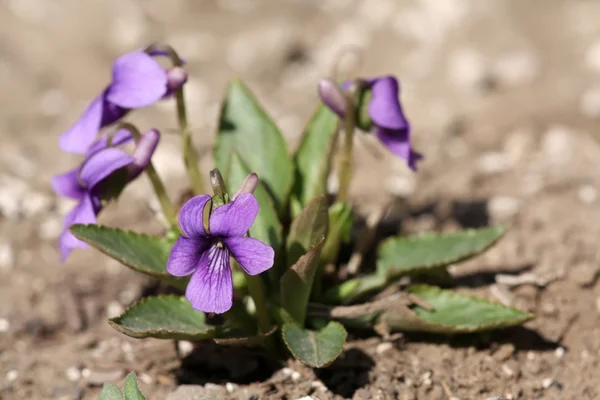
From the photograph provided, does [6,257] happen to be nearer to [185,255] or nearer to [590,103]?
[185,255]

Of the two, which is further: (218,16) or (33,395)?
(218,16)

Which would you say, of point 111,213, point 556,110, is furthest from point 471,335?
point 556,110

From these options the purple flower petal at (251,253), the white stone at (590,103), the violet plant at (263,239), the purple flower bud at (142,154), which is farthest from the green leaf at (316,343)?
the white stone at (590,103)

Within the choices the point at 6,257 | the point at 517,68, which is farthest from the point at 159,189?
the point at 517,68

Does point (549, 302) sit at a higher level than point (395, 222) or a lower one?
lower

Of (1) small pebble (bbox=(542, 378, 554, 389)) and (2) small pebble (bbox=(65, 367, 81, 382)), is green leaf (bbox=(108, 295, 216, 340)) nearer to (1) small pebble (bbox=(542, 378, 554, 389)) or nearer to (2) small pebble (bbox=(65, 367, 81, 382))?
(2) small pebble (bbox=(65, 367, 81, 382))

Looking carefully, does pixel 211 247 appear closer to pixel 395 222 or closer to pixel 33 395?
pixel 33 395

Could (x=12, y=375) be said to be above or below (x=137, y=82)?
below
